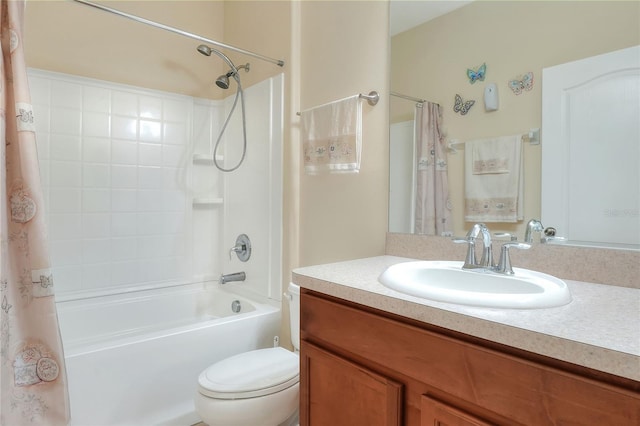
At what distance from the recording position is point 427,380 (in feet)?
2.69

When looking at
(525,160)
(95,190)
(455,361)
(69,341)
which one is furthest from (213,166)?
(455,361)

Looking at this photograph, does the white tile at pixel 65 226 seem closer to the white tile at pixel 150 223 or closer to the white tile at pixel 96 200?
the white tile at pixel 96 200

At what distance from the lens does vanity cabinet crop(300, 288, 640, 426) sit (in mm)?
613

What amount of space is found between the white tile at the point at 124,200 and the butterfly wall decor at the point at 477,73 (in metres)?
1.98

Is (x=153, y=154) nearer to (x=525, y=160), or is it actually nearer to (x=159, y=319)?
(x=159, y=319)

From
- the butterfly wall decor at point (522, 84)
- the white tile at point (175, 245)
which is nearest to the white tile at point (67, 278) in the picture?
the white tile at point (175, 245)

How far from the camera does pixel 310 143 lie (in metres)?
1.84

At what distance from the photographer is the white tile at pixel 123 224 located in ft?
7.32

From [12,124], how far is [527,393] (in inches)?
64.7

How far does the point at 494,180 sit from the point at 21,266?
166cm

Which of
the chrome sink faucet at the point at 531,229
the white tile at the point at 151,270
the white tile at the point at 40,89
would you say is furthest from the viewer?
the white tile at the point at 151,270

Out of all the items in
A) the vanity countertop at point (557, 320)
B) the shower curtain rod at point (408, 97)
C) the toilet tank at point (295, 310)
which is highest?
the shower curtain rod at point (408, 97)

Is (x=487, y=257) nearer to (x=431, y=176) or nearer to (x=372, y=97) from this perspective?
(x=431, y=176)

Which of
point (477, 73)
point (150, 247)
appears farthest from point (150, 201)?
point (477, 73)
